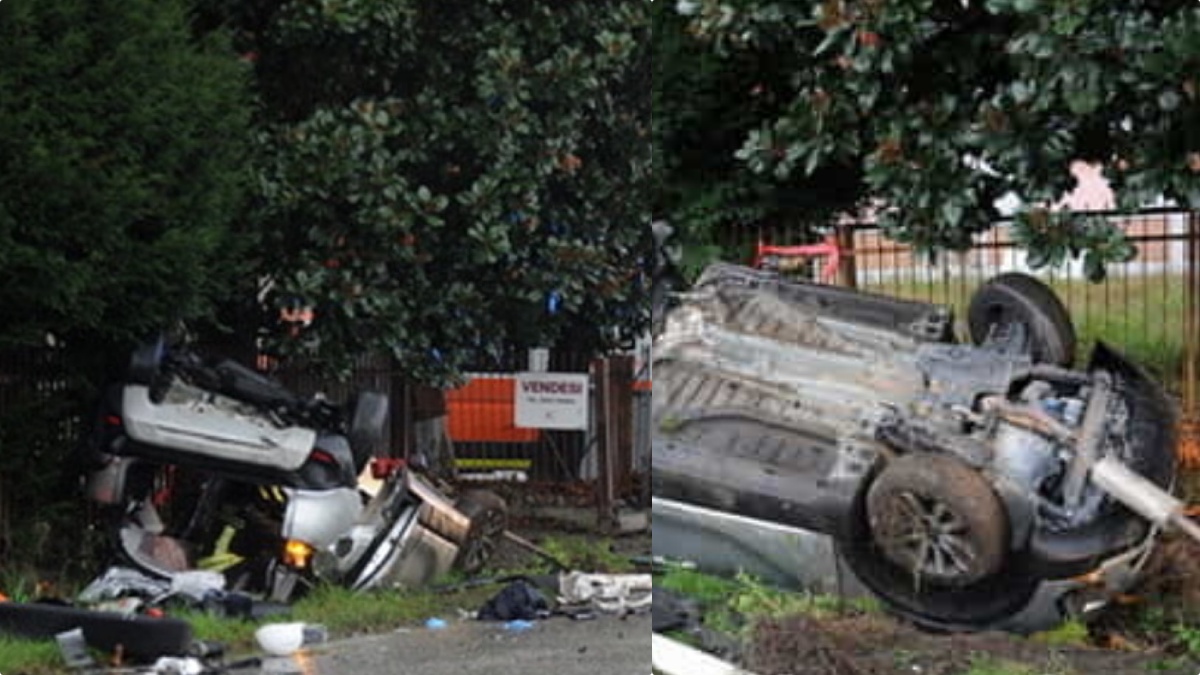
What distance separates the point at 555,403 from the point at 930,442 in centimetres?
172

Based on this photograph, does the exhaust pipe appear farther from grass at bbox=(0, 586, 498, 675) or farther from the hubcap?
grass at bbox=(0, 586, 498, 675)

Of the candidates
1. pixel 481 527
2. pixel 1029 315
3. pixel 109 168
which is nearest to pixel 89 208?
pixel 109 168

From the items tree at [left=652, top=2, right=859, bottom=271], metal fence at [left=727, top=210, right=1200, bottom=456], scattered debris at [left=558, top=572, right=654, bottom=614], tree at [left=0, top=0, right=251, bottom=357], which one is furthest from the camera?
scattered debris at [left=558, top=572, right=654, bottom=614]

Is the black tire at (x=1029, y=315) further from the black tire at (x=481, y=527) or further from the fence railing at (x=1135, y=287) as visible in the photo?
the black tire at (x=481, y=527)

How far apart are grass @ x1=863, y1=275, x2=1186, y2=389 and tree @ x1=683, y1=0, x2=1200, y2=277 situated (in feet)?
0.21

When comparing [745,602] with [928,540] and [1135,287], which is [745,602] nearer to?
[928,540]

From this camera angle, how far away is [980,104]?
11.0 ft

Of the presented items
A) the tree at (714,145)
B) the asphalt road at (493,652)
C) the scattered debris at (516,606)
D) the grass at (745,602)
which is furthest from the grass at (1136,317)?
the scattered debris at (516,606)

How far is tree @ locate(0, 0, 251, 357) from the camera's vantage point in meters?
4.29

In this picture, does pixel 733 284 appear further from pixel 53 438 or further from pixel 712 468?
pixel 53 438

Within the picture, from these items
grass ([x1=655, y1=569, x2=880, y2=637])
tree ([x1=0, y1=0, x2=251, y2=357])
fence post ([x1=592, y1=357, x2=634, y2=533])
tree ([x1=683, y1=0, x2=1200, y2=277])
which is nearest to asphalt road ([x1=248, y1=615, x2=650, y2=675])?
fence post ([x1=592, y1=357, x2=634, y2=533])

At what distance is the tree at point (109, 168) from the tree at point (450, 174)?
0.29 m

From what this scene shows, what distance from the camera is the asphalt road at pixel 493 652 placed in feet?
14.8

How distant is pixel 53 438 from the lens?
490cm
